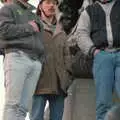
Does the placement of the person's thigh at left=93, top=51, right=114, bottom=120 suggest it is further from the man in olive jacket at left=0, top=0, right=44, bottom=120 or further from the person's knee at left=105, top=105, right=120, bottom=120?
the person's knee at left=105, top=105, right=120, bottom=120

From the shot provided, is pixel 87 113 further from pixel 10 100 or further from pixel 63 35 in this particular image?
pixel 10 100

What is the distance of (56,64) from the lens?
4441 mm

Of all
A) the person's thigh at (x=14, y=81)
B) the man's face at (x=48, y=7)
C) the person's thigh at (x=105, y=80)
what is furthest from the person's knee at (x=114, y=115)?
the man's face at (x=48, y=7)

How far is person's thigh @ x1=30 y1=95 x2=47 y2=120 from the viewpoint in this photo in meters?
4.29

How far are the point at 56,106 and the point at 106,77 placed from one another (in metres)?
0.81

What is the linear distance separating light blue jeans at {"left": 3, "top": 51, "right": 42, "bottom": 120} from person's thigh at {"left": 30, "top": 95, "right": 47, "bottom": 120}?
447 millimetres

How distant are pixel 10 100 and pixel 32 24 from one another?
2.47 ft

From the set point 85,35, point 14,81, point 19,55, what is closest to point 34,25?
point 19,55

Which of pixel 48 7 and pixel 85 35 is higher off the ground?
pixel 48 7

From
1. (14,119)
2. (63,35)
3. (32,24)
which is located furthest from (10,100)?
(63,35)

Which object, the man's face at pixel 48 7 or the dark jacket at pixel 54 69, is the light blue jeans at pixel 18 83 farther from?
the man's face at pixel 48 7

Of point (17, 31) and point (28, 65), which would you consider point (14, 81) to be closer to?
point (28, 65)

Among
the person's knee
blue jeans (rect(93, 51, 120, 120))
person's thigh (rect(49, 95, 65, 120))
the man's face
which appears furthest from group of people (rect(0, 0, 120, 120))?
the person's knee

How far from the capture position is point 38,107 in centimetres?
432
